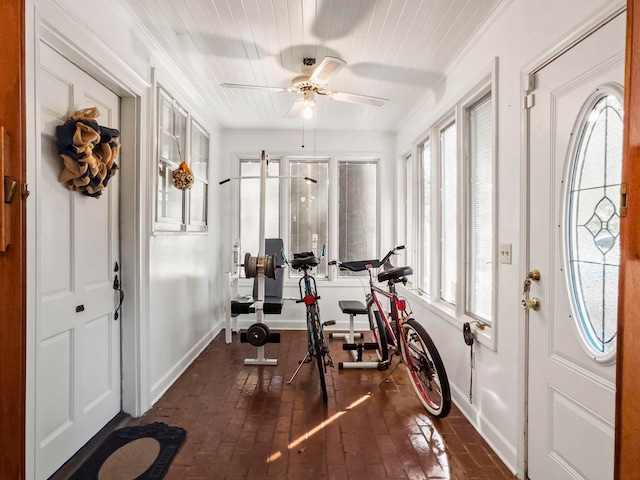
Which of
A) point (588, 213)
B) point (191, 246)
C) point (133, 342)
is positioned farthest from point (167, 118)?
point (588, 213)

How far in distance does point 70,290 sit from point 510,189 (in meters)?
2.48

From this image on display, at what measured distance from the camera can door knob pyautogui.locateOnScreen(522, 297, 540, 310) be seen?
1.67 m

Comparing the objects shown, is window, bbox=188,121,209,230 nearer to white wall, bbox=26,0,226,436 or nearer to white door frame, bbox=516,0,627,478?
white wall, bbox=26,0,226,436

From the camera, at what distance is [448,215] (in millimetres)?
2998

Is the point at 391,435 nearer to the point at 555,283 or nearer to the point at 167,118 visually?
the point at 555,283

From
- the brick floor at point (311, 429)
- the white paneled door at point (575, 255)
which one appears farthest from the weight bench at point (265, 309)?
the white paneled door at point (575, 255)

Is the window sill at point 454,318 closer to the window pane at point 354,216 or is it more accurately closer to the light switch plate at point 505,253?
the light switch plate at point 505,253

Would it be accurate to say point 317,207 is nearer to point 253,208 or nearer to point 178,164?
point 253,208

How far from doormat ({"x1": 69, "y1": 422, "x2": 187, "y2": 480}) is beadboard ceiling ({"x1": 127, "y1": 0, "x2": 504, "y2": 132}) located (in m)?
2.60

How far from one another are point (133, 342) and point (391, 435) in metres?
1.82

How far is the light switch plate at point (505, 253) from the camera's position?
1919 mm

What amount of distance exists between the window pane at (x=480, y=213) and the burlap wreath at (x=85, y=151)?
233 centimetres

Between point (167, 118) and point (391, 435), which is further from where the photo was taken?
point (167, 118)

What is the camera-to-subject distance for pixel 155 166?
2.53 metres
